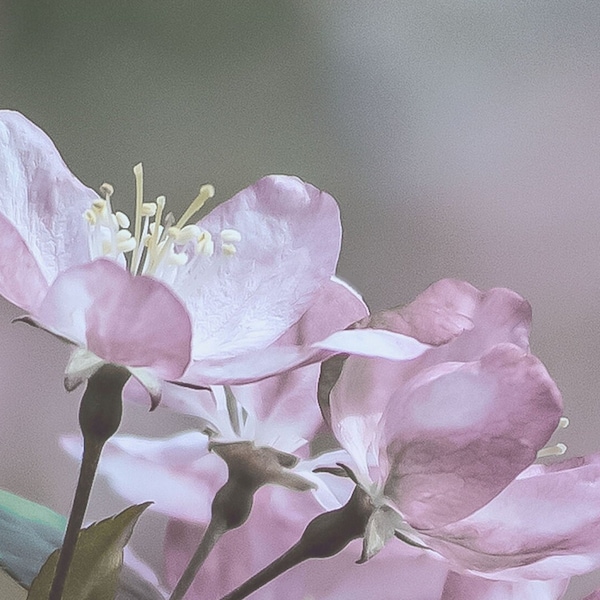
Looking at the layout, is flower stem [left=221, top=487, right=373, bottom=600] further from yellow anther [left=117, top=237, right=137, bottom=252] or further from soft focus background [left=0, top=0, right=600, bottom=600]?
soft focus background [left=0, top=0, right=600, bottom=600]

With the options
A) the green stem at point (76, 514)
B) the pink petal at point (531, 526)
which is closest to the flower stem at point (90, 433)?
the green stem at point (76, 514)

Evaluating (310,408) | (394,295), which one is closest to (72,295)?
(310,408)

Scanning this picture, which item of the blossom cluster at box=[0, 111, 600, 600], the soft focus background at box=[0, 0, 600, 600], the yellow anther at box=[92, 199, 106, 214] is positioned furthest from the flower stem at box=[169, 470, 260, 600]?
the soft focus background at box=[0, 0, 600, 600]

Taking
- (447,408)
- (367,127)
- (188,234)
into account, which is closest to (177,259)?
(188,234)

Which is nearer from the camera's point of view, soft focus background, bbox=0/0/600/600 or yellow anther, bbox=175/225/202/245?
yellow anther, bbox=175/225/202/245

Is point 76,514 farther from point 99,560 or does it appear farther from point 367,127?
point 367,127

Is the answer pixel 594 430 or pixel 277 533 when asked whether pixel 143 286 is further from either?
pixel 594 430

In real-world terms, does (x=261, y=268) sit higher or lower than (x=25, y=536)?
higher
